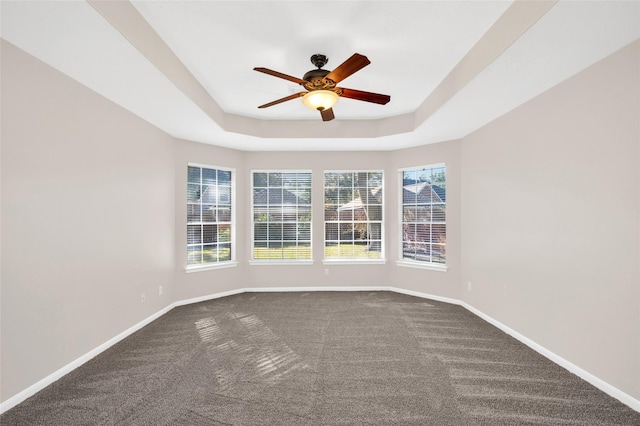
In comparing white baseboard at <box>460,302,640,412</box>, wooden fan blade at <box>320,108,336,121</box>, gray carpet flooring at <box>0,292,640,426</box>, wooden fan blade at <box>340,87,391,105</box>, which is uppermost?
wooden fan blade at <box>340,87,391,105</box>

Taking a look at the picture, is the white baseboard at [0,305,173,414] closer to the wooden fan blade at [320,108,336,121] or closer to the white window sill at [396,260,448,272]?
the wooden fan blade at [320,108,336,121]

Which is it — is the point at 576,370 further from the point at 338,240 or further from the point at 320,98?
the point at 338,240

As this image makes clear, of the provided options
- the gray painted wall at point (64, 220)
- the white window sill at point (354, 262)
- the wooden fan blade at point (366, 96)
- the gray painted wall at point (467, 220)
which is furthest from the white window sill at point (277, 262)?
the wooden fan blade at point (366, 96)

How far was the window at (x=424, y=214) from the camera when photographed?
16.1 feet

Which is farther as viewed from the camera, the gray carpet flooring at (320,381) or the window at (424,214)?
the window at (424,214)

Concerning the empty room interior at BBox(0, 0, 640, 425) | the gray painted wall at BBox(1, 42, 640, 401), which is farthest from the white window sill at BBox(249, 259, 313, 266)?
the gray painted wall at BBox(1, 42, 640, 401)

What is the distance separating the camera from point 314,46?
2633 mm

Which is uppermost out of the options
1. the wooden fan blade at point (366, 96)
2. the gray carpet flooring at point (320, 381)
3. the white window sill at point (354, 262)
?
the wooden fan blade at point (366, 96)

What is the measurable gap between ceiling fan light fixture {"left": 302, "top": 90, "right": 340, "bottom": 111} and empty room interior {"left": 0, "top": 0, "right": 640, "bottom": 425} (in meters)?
0.02

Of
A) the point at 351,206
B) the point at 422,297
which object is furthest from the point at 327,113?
the point at 422,297

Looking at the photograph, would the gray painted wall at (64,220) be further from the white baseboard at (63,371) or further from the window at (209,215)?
the window at (209,215)

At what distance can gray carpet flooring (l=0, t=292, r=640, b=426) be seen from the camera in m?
2.07

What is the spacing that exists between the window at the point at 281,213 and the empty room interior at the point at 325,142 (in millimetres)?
1021

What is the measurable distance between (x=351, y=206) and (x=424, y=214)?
1.27 meters
